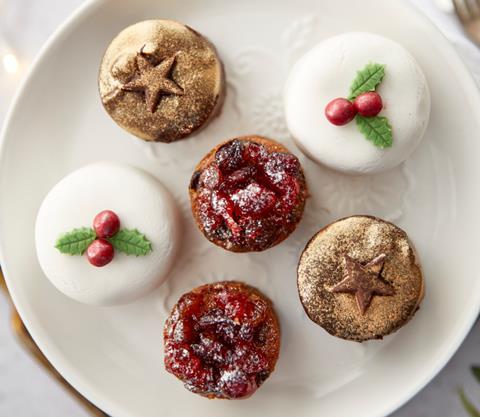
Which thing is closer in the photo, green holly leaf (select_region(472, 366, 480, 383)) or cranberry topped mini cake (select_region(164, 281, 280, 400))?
cranberry topped mini cake (select_region(164, 281, 280, 400))

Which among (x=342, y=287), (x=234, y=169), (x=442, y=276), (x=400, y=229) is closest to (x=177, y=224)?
(x=234, y=169)

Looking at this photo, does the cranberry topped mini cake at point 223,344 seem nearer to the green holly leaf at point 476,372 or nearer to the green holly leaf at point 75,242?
the green holly leaf at point 75,242

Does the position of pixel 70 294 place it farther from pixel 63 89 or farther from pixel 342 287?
pixel 342 287

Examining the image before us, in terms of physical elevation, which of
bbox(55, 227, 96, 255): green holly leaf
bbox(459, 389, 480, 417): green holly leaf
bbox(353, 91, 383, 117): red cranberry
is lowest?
bbox(459, 389, 480, 417): green holly leaf

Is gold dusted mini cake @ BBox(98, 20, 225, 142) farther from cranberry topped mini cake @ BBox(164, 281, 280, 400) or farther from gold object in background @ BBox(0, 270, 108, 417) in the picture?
gold object in background @ BBox(0, 270, 108, 417)

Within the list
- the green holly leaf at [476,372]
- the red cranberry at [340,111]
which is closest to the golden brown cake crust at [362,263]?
the red cranberry at [340,111]

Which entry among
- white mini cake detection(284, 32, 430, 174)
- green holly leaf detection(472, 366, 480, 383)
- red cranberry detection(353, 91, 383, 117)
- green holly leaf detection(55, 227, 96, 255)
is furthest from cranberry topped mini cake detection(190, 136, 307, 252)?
green holly leaf detection(472, 366, 480, 383)

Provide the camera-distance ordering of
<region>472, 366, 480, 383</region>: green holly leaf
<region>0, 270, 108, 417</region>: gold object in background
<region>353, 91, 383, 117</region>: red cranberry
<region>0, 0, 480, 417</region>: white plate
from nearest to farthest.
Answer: <region>353, 91, 383, 117</region>: red cranberry < <region>0, 0, 480, 417</region>: white plate < <region>472, 366, 480, 383</region>: green holly leaf < <region>0, 270, 108, 417</region>: gold object in background
